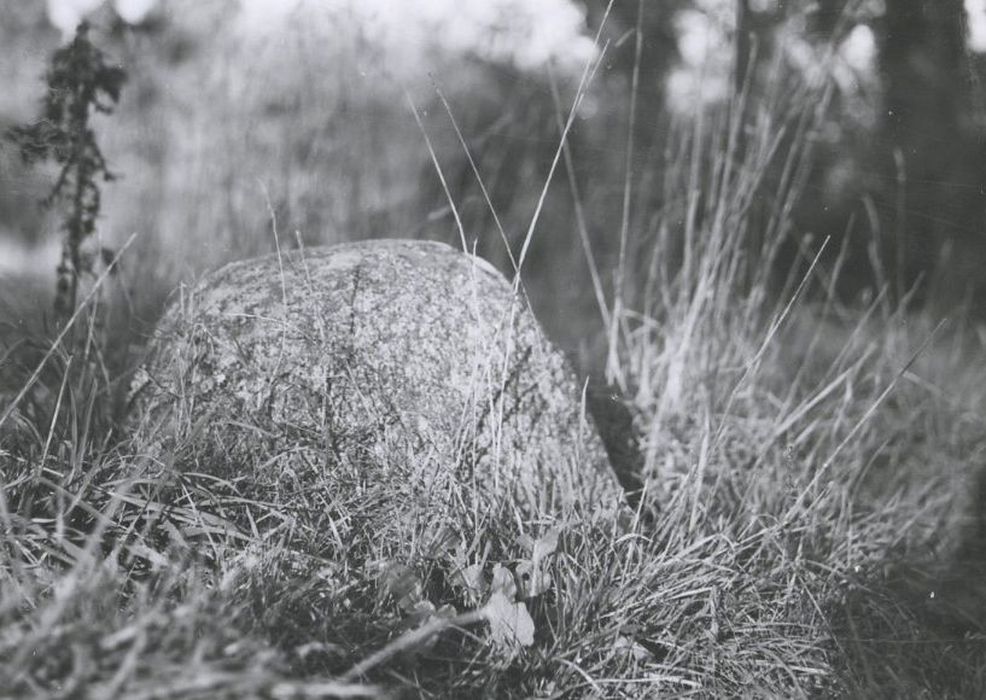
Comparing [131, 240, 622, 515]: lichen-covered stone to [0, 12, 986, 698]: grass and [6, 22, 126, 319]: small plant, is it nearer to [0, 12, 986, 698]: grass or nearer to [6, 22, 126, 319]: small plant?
[0, 12, 986, 698]: grass

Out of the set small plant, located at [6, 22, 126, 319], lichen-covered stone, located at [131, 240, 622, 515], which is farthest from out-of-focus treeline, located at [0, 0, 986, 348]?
lichen-covered stone, located at [131, 240, 622, 515]

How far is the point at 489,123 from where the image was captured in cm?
394

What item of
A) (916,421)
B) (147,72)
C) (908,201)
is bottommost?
(916,421)

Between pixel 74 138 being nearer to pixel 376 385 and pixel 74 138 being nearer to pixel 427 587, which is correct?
pixel 376 385

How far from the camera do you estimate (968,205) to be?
10.1ft

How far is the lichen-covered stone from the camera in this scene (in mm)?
1602

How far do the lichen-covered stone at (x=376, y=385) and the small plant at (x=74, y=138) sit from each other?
42 centimetres

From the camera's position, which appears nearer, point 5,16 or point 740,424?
point 5,16

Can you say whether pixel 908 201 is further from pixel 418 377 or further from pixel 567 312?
pixel 418 377

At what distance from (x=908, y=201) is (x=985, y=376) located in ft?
3.07

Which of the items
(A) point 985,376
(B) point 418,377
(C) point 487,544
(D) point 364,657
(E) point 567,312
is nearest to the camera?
(D) point 364,657

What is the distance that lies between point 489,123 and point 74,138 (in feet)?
7.34

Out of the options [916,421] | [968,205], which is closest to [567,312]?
[916,421]

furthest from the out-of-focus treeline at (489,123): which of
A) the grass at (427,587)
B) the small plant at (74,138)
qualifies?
the grass at (427,587)
